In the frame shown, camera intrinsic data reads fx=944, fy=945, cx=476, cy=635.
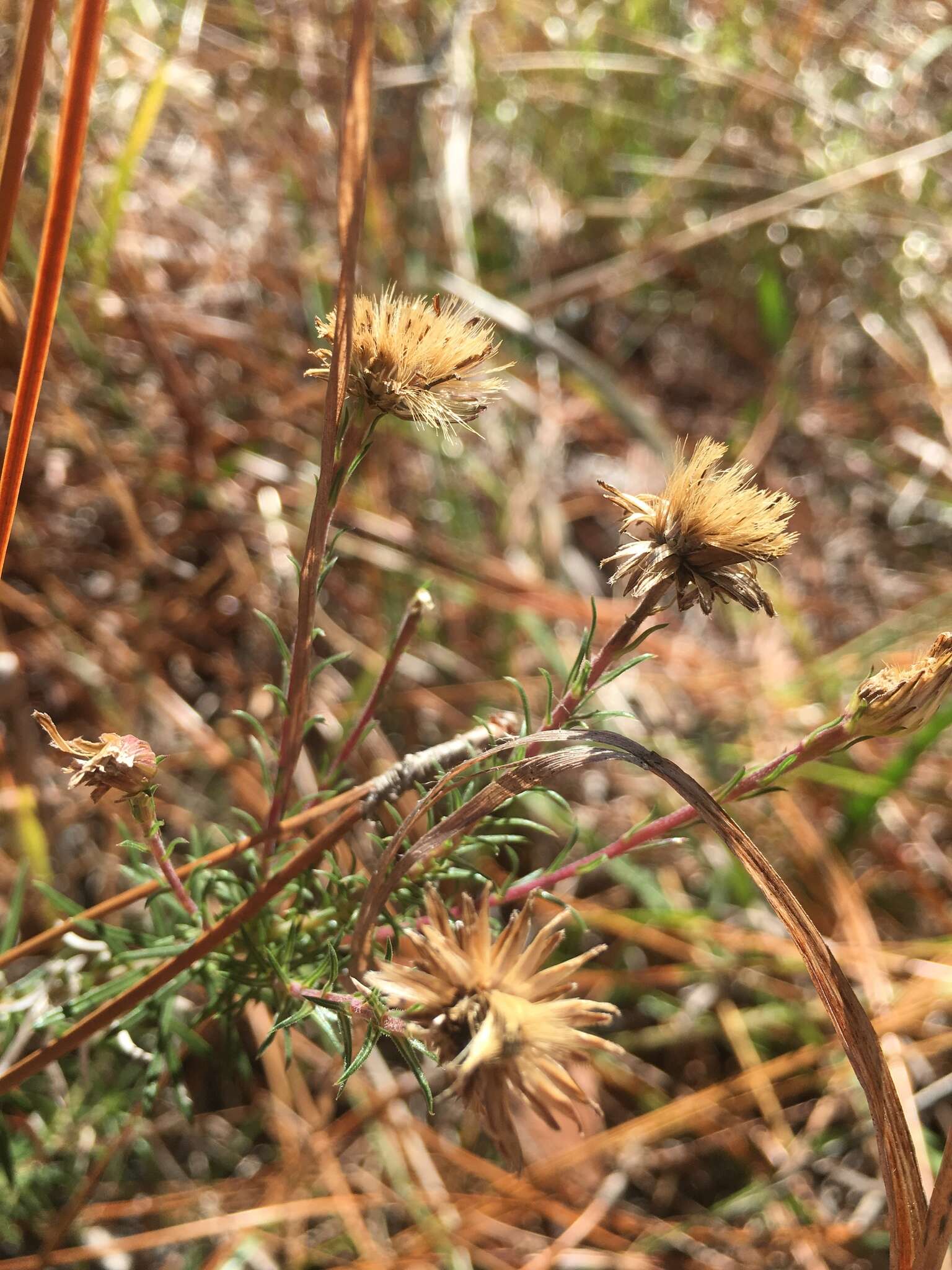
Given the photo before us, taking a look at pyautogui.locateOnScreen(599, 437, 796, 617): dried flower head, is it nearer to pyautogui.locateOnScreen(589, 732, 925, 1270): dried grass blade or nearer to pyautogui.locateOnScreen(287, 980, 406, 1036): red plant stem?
pyautogui.locateOnScreen(589, 732, 925, 1270): dried grass blade

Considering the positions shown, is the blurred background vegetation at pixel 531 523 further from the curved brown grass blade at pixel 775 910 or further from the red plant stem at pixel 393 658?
the curved brown grass blade at pixel 775 910

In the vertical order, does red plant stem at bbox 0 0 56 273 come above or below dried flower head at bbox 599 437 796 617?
above

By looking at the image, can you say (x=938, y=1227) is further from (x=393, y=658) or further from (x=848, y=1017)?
(x=393, y=658)

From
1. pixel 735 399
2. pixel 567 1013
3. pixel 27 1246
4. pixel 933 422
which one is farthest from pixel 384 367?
pixel 933 422

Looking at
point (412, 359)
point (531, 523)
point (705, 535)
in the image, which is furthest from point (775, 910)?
point (531, 523)

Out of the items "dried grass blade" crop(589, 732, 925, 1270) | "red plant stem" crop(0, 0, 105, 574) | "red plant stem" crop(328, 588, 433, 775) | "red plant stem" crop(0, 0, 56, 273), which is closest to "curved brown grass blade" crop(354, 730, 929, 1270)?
"dried grass blade" crop(589, 732, 925, 1270)

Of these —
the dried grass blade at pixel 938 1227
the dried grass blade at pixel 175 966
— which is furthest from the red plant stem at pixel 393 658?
the dried grass blade at pixel 938 1227
